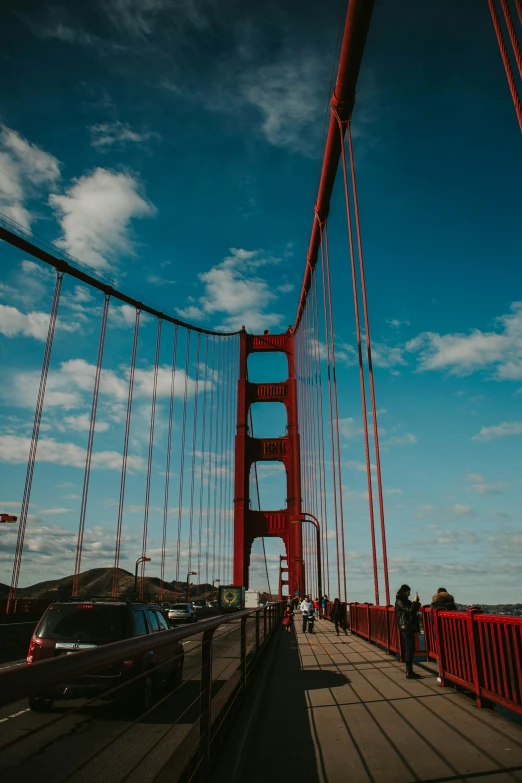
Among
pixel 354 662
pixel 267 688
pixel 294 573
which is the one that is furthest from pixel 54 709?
pixel 294 573

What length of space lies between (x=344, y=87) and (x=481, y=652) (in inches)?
590

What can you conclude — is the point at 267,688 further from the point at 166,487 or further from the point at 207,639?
the point at 166,487

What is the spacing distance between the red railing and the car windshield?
12.3 feet

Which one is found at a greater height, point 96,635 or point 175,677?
point 96,635

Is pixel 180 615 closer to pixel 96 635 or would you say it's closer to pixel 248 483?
pixel 248 483

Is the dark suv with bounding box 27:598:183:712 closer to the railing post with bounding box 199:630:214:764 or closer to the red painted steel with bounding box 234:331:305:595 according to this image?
the railing post with bounding box 199:630:214:764

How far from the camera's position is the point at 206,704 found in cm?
349

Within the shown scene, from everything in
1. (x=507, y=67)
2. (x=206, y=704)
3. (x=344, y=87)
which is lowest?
(x=206, y=704)

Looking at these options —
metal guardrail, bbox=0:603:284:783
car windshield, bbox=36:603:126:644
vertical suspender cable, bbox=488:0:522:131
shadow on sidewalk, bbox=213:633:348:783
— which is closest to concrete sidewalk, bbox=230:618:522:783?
shadow on sidewalk, bbox=213:633:348:783

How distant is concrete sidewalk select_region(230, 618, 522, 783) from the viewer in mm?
3434

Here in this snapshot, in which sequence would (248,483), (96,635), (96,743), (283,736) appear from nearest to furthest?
(283,736) → (96,743) → (96,635) → (248,483)

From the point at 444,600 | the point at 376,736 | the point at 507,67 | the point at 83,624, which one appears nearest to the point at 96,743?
the point at 83,624

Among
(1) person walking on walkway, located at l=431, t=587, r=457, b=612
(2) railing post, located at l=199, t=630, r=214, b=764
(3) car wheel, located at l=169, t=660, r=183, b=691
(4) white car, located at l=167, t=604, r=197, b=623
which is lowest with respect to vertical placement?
(4) white car, located at l=167, t=604, r=197, b=623

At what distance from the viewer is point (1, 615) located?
14828mm
